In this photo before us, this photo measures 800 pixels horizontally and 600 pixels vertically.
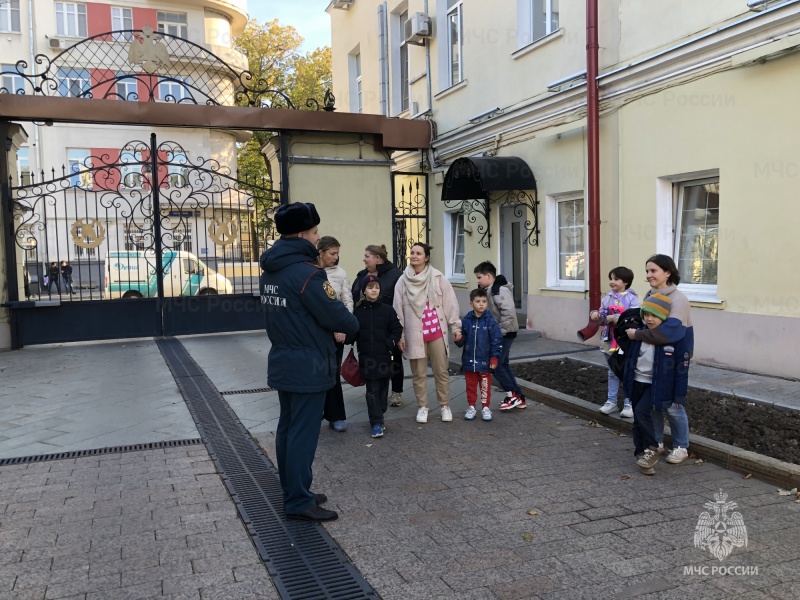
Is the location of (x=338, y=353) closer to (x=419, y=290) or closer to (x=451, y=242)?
(x=419, y=290)

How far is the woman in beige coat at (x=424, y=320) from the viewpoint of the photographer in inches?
244

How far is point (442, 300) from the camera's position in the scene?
6.31 metres

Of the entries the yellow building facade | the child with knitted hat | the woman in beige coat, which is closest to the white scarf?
the woman in beige coat

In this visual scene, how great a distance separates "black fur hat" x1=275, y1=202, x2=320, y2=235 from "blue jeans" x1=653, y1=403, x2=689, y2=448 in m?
2.72

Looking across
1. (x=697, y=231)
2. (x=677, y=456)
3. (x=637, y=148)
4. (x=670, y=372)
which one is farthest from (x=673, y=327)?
(x=637, y=148)

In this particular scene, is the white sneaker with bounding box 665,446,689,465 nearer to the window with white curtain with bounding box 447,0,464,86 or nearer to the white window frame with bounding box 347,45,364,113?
the window with white curtain with bounding box 447,0,464,86

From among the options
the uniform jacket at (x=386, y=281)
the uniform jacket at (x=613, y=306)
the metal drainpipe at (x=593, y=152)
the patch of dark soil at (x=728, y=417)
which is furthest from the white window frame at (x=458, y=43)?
the uniform jacket at (x=613, y=306)

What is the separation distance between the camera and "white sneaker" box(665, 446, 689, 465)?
4.86 m

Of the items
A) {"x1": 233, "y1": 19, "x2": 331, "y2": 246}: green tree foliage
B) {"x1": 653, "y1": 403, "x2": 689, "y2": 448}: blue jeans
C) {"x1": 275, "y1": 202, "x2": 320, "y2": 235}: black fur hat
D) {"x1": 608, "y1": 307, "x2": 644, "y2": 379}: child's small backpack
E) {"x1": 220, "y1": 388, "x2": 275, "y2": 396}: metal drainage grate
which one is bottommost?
{"x1": 220, "y1": 388, "x2": 275, "y2": 396}: metal drainage grate

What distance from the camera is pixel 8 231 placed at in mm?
10398

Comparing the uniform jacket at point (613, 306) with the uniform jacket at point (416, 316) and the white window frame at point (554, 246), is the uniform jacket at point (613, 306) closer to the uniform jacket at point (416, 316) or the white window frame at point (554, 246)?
the uniform jacket at point (416, 316)

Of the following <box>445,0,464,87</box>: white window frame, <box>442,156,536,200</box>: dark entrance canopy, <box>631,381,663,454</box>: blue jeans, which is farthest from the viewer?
<box>445,0,464,87</box>: white window frame

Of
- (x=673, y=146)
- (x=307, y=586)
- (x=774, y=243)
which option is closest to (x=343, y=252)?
(x=673, y=146)

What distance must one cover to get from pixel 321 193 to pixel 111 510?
8.46 metres
